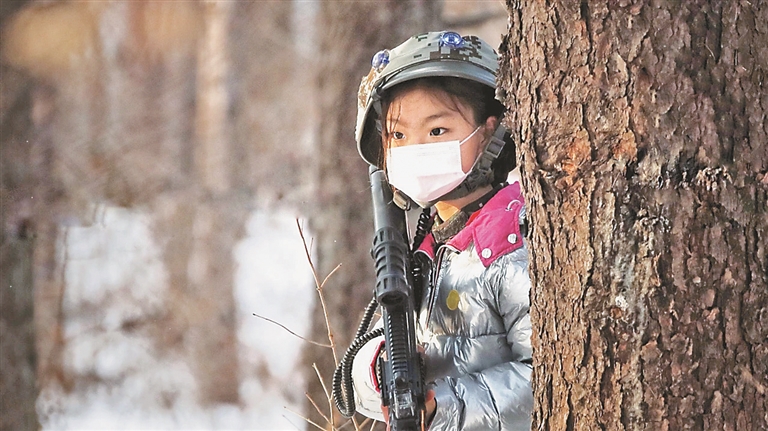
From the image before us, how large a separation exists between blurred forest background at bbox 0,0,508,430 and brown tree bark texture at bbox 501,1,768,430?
3.12 m

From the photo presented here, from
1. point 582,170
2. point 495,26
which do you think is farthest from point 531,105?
point 495,26

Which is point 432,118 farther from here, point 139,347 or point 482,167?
point 139,347

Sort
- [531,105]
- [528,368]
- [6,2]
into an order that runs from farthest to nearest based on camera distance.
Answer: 1. [6,2]
2. [528,368]
3. [531,105]

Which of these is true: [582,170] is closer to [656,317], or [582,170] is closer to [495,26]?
[656,317]

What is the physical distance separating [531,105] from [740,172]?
35 cm

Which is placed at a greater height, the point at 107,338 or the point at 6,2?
the point at 6,2

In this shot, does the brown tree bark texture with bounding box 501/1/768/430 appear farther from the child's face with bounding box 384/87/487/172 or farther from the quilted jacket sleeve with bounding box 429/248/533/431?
the child's face with bounding box 384/87/487/172

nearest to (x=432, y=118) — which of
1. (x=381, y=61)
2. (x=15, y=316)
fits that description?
(x=381, y=61)

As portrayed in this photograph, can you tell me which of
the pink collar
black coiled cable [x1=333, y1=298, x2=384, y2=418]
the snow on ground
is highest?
the pink collar

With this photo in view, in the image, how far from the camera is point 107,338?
764 centimetres

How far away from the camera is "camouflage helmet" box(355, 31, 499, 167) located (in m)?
2.23

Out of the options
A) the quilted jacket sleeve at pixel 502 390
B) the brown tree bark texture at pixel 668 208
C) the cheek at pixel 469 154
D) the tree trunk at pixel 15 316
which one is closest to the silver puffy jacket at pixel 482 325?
the quilted jacket sleeve at pixel 502 390

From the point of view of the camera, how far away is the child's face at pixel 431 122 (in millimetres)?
2240

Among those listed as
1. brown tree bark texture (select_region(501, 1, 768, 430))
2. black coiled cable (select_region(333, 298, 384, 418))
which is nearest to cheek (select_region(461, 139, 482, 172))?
black coiled cable (select_region(333, 298, 384, 418))
